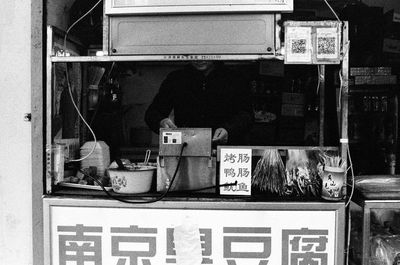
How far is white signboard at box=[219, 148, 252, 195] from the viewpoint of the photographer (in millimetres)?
2078

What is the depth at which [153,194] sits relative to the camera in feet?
6.97

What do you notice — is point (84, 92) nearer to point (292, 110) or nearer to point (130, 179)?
point (130, 179)

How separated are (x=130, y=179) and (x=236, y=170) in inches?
22.3

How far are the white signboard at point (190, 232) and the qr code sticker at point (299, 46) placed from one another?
0.82m

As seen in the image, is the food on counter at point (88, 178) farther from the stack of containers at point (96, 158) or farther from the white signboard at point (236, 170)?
the white signboard at point (236, 170)

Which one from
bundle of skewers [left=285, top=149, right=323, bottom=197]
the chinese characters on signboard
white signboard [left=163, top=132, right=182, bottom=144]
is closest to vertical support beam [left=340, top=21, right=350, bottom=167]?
bundle of skewers [left=285, top=149, right=323, bottom=197]

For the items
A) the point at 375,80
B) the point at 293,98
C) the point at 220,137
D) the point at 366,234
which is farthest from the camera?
the point at 293,98

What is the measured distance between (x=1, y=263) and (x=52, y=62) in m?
1.21

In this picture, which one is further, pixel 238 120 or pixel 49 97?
pixel 238 120

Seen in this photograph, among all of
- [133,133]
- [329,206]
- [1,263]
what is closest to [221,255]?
[329,206]

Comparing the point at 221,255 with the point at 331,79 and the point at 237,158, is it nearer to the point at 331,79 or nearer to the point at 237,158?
the point at 237,158

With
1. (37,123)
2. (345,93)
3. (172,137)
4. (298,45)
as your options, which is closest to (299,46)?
(298,45)

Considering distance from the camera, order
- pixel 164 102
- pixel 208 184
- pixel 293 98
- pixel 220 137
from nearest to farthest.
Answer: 1. pixel 208 184
2. pixel 220 137
3. pixel 164 102
4. pixel 293 98

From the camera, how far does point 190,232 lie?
2.01 meters
